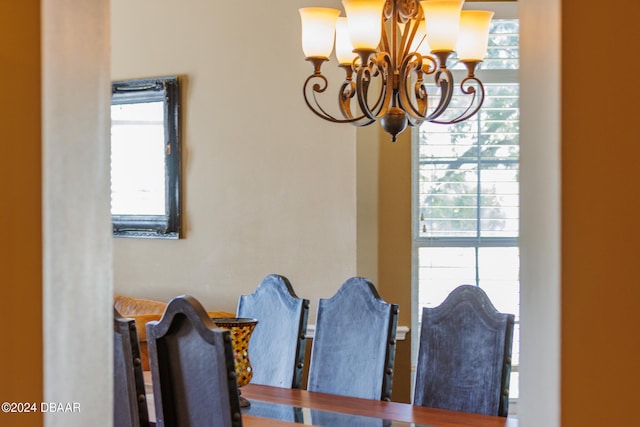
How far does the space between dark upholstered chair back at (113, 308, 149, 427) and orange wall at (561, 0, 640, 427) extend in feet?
4.54

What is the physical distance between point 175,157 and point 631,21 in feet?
12.5

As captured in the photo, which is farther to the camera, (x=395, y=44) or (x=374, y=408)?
(x=395, y=44)

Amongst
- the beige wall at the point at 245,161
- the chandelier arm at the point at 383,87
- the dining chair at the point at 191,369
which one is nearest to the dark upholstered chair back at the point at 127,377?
the dining chair at the point at 191,369

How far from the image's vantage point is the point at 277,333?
3.55 m

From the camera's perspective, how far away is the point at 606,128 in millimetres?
1351

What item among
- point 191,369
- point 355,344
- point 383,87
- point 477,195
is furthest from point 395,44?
point 477,195

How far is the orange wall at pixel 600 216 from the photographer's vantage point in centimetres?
134

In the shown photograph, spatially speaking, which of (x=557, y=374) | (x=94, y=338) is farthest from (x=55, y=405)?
(x=557, y=374)

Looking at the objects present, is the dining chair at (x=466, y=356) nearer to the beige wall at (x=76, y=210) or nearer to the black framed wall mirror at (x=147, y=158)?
the beige wall at (x=76, y=210)

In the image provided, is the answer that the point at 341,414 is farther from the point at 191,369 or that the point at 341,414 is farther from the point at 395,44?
the point at 395,44

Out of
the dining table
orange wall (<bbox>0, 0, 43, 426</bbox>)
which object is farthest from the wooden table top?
orange wall (<bbox>0, 0, 43, 426</bbox>)

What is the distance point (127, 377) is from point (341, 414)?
30.0 inches

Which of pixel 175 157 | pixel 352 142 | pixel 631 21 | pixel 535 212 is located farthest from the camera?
pixel 175 157

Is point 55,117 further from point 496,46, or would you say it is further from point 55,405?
point 496,46
